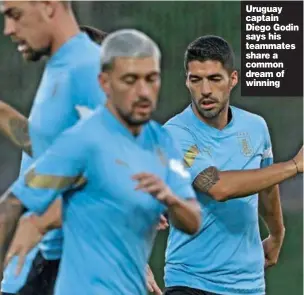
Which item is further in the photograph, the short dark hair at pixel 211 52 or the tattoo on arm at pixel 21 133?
the short dark hair at pixel 211 52

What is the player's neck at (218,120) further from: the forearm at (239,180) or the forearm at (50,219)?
the forearm at (50,219)

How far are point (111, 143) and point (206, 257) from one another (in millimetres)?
1702

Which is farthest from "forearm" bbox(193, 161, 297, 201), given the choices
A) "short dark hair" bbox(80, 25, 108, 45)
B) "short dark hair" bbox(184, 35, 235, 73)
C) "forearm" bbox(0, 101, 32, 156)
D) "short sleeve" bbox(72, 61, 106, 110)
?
"short sleeve" bbox(72, 61, 106, 110)

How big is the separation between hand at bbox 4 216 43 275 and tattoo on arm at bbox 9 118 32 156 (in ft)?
1.75

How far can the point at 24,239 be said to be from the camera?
402 cm

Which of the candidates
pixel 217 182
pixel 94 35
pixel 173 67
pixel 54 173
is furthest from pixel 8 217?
pixel 173 67

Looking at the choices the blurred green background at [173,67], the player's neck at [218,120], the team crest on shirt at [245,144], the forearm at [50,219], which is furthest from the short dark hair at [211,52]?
the blurred green background at [173,67]

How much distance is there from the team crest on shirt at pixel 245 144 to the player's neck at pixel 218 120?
0.29 ft

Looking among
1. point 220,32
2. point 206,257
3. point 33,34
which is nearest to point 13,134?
point 33,34

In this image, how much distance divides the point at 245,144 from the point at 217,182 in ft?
1.08

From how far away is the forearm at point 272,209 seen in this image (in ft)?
19.3

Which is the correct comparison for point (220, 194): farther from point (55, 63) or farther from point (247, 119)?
point (55, 63)

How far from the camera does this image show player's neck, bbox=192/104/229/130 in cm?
551

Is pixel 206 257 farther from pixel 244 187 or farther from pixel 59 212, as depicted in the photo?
pixel 59 212
